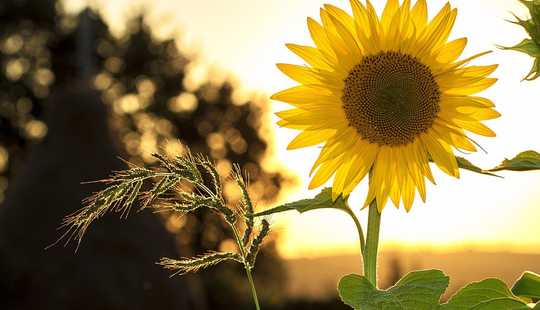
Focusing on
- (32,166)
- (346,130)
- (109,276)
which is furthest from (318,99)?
(32,166)

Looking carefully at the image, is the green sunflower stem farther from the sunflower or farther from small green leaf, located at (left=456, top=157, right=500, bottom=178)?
small green leaf, located at (left=456, top=157, right=500, bottom=178)

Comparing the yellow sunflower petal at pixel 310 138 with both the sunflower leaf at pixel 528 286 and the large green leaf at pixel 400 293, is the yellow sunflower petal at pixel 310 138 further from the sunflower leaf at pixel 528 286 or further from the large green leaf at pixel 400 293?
Answer: the sunflower leaf at pixel 528 286

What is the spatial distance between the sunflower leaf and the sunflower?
0.32m

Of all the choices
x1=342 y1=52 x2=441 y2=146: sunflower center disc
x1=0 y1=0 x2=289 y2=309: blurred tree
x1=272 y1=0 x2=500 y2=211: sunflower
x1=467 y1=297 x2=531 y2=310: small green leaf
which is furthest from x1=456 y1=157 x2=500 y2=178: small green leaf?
x1=0 y1=0 x2=289 y2=309: blurred tree

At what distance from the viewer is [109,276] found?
44.6 feet

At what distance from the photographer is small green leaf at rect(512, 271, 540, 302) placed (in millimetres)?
2139

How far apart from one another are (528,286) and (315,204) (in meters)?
0.57

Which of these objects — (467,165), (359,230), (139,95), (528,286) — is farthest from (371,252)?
(139,95)

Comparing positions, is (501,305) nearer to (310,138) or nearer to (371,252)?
(371,252)

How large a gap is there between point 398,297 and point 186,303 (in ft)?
42.3

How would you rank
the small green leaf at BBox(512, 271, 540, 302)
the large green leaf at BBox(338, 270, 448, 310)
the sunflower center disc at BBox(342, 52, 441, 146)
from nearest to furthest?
the large green leaf at BBox(338, 270, 448, 310) < the small green leaf at BBox(512, 271, 540, 302) < the sunflower center disc at BBox(342, 52, 441, 146)

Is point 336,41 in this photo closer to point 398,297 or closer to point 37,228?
point 398,297

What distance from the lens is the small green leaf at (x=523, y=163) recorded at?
6.61ft

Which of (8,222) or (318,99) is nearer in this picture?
(318,99)
